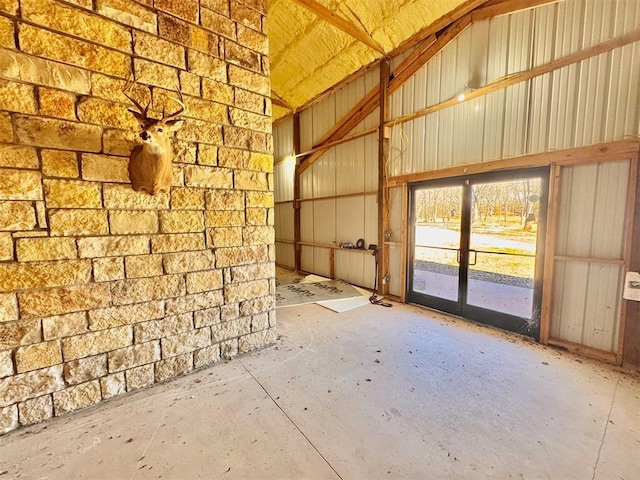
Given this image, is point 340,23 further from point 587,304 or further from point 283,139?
point 587,304

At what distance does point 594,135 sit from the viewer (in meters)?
2.77

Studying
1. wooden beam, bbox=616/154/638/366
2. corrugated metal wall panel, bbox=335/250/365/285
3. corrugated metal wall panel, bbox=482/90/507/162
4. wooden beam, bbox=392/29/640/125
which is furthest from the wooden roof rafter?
corrugated metal wall panel, bbox=335/250/365/285

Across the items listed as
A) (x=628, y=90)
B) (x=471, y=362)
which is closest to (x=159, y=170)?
(x=471, y=362)

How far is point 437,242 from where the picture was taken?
434 centimetres

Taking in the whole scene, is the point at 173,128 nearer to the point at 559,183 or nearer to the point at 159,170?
the point at 159,170

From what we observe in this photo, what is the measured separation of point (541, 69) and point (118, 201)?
4684 mm

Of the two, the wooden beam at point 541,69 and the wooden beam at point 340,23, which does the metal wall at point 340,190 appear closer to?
the wooden beam at point 340,23

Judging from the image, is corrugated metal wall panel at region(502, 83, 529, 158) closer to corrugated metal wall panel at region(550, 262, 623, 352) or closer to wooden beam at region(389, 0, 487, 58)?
wooden beam at region(389, 0, 487, 58)

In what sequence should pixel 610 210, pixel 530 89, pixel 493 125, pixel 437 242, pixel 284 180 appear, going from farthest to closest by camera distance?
pixel 284 180 < pixel 437 242 < pixel 493 125 < pixel 530 89 < pixel 610 210

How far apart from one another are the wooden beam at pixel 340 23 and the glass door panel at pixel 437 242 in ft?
8.81

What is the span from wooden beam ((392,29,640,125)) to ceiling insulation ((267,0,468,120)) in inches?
50.0

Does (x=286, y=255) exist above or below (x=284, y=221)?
below

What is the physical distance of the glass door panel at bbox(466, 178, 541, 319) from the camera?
334 centimetres

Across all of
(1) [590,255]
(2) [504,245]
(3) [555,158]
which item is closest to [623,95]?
(3) [555,158]
